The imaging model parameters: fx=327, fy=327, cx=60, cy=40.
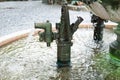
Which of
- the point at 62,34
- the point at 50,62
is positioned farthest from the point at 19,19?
the point at 62,34

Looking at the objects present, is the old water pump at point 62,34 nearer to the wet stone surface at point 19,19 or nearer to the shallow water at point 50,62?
the shallow water at point 50,62

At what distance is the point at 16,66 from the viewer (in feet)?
11.5

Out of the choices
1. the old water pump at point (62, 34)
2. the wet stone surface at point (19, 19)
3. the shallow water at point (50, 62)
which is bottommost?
the wet stone surface at point (19, 19)

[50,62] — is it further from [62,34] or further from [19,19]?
[19,19]

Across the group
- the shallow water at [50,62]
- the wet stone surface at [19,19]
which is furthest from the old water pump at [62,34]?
the wet stone surface at [19,19]

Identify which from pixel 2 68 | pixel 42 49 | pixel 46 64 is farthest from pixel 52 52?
pixel 2 68

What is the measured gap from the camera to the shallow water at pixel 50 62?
320cm

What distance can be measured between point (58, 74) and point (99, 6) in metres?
0.84

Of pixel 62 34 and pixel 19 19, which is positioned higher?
pixel 62 34

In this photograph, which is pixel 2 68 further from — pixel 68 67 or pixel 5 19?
pixel 5 19

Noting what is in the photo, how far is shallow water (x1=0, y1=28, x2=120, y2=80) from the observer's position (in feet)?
10.5

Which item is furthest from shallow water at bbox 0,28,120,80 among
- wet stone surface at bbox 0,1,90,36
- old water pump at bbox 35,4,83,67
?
wet stone surface at bbox 0,1,90,36

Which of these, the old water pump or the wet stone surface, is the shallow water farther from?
the wet stone surface

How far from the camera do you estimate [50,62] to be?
12.0ft
